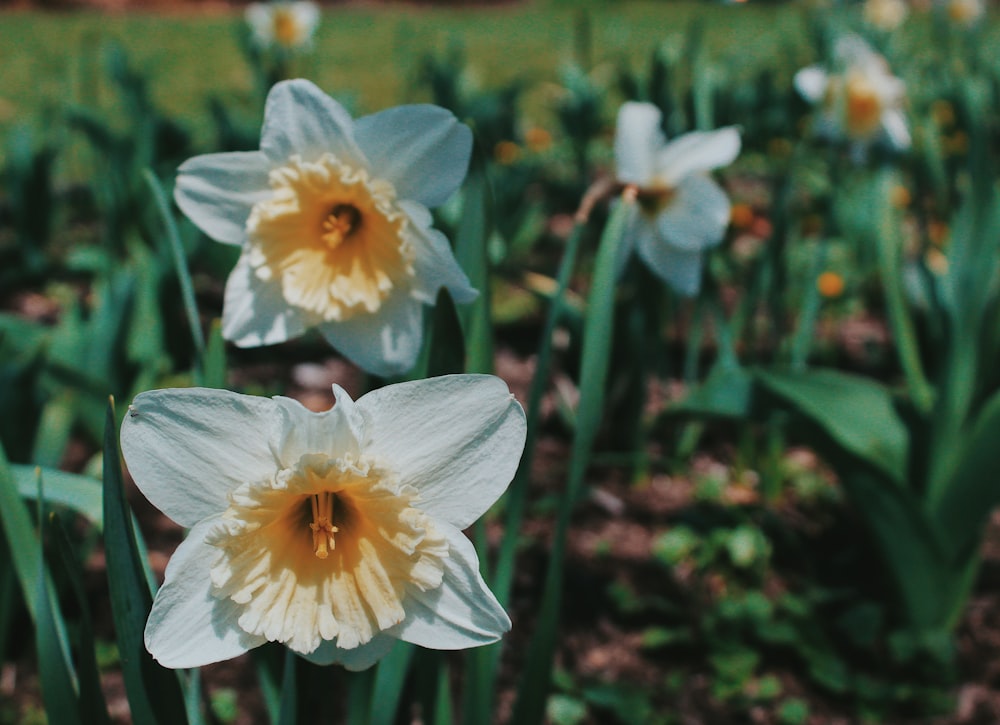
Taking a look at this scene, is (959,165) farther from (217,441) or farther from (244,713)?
(217,441)

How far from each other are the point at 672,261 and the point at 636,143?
17 centimetres

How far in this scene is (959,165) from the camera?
8.79ft

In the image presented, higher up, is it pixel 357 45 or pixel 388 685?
pixel 357 45

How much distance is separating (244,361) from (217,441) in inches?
72.6

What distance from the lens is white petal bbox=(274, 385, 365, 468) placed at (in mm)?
702

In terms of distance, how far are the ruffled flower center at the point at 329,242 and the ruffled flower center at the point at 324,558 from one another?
25 centimetres

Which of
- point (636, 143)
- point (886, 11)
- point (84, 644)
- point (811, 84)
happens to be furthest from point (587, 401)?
point (886, 11)

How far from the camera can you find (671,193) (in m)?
1.24

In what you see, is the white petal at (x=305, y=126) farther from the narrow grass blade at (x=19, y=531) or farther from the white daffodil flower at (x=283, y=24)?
the white daffodil flower at (x=283, y=24)

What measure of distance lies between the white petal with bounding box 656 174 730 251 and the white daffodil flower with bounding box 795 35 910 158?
3.19 feet

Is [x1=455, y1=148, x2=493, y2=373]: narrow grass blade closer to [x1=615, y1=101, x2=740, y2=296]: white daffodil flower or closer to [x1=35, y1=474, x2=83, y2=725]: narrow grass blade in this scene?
[x1=615, y1=101, x2=740, y2=296]: white daffodil flower

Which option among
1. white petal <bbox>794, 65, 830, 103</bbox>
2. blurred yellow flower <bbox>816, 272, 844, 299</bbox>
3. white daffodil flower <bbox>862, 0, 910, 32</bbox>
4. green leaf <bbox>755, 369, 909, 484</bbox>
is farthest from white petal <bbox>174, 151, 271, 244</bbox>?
white daffodil flower <bbox>862, 0, 910, 32</bbox>

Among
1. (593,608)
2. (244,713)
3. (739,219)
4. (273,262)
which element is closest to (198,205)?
(273,262)

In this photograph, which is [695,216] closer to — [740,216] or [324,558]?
[324,558]
